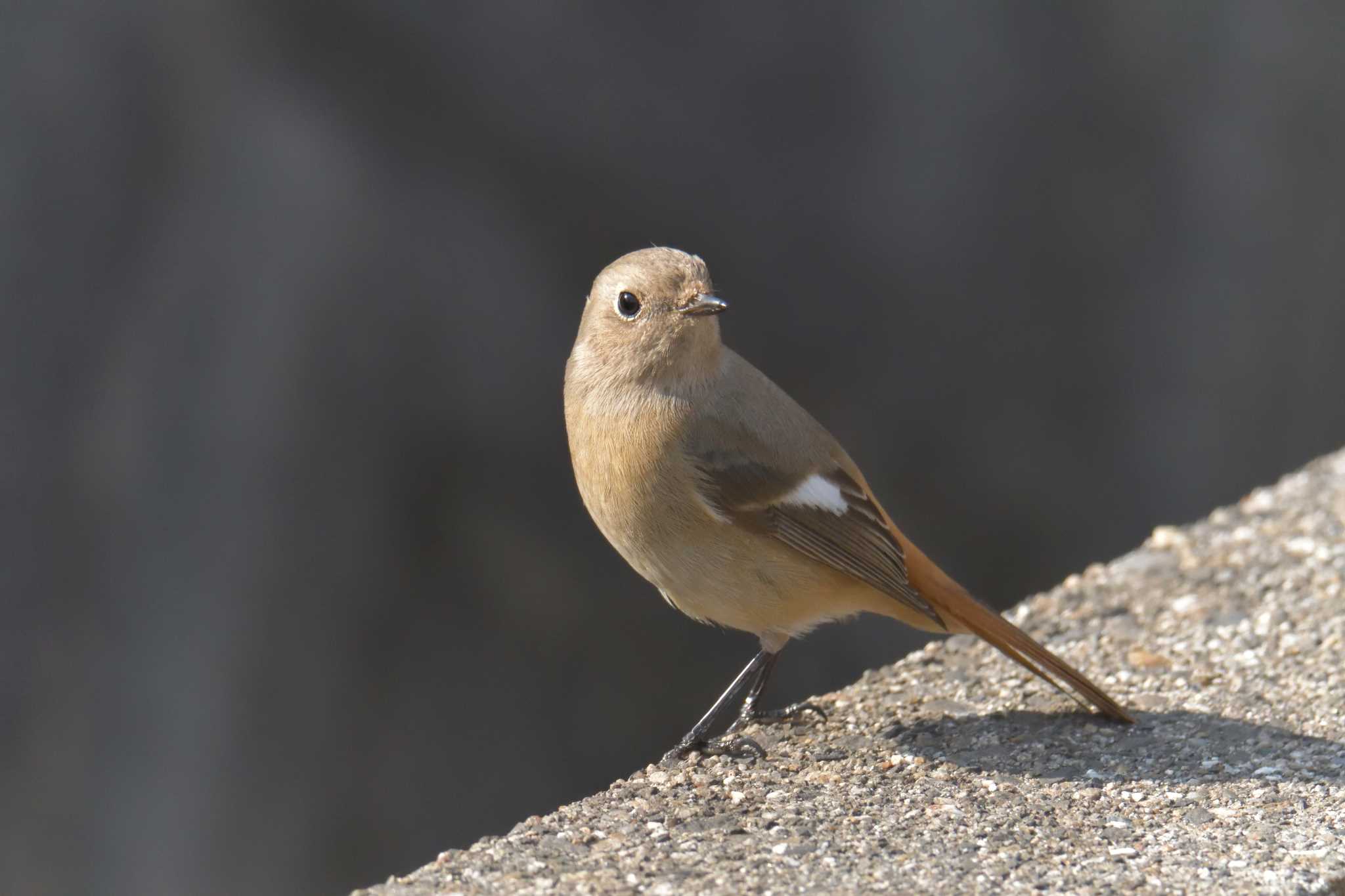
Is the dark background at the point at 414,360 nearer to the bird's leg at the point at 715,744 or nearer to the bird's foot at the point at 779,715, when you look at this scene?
the bird's foot at the point at 779,715

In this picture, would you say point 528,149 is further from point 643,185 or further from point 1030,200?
point 1030,200

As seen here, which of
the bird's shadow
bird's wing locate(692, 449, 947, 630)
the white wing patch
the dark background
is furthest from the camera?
the dark background

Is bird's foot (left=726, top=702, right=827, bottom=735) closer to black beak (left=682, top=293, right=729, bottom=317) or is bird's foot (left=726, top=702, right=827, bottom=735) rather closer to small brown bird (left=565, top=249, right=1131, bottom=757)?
small brown bird (left=565, top=249, right=1131, bottom=757)

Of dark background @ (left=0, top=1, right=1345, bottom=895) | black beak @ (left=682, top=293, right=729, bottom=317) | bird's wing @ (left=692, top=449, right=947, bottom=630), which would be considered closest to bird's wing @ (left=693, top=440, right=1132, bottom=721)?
bird's wing @ (left=692, top=449, right=947, bottom=630)

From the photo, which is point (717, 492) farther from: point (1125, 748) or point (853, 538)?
point (1125, 748)

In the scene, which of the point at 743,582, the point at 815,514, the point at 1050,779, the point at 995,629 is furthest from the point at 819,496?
the point at 1050,779

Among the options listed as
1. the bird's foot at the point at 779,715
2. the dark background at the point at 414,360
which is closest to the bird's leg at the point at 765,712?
the bird's foot at the point at 779,715
